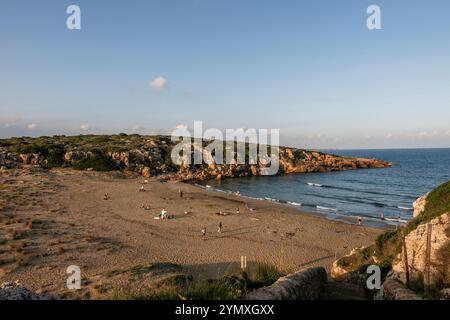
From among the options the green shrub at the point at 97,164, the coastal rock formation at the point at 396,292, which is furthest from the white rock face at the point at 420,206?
the green shrub at the point at 97,164

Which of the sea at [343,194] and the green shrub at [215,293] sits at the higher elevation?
the green shrub at [215,293]

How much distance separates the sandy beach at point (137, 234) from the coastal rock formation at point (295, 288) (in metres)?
5.07

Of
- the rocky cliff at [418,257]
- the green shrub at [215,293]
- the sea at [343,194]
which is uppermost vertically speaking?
the green shrub at [215,293]

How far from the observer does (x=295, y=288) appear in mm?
7684

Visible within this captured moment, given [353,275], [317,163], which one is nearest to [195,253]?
[353,275]

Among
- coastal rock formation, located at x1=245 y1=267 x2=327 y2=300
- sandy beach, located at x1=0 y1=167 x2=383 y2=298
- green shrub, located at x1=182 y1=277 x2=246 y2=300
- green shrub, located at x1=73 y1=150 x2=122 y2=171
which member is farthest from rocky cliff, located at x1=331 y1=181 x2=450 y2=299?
green shrub, located at x1=73 y1=150 x2=122 y2=171

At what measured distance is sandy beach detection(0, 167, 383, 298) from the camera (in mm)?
18555

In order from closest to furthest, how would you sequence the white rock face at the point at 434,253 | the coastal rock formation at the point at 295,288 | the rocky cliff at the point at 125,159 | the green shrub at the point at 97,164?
the coastal rock formation at the point at 295,288
the white rock face at the point at 434,253
the green shrub at the point at 97,164
the rocky cliff at the point at 125,159

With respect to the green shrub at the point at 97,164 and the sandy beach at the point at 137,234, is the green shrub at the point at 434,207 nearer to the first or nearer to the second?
the sandy beach at the point at 137,234

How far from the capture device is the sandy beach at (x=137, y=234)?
18555mm

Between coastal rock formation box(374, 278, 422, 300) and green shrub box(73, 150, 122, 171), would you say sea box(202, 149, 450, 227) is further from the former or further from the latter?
coastal rock formation box(374, 278, 422, 300)

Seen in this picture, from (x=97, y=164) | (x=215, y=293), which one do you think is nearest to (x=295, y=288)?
(x=215, y=293)

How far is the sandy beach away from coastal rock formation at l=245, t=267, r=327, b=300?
16.6 ft

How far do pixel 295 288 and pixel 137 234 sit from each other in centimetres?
2121
